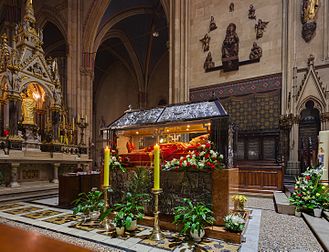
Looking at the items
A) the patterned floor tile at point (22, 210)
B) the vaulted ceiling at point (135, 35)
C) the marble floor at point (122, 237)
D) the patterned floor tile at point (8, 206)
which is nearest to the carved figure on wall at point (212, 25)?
the vaulted ceiling at point (135, 35)

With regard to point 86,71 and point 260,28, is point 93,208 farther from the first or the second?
point 86,71

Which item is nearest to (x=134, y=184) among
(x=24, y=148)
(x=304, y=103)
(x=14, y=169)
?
(x=14, y=169)

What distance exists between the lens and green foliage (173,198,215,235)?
2.90 metres

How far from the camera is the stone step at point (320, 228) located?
2927 mm

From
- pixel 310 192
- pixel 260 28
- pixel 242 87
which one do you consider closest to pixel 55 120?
pixel 242 87

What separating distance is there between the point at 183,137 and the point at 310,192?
11.2 feet

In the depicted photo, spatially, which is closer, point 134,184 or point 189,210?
point 189,210

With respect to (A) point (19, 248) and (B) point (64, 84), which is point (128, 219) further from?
(B) point (64, 84)

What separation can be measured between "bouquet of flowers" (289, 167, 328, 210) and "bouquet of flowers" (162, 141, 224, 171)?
103 inches

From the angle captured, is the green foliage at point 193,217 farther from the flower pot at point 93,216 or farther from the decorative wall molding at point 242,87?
the decorative wall molding at point 242,87

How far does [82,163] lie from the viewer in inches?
351

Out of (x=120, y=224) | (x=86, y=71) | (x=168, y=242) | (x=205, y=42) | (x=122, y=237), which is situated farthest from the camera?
(x=86, y=71)

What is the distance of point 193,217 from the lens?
9.70ft

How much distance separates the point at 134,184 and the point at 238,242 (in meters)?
1.95
